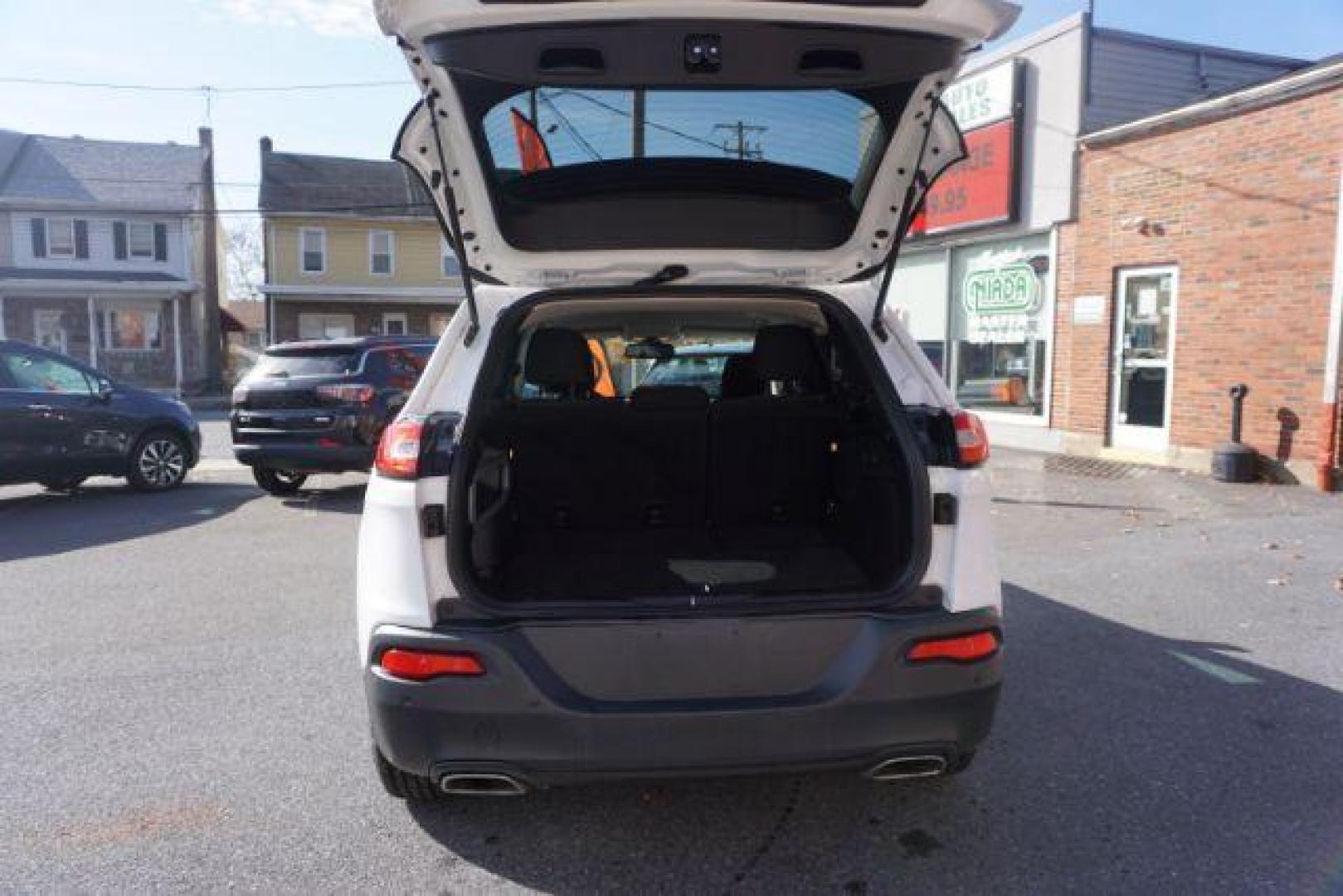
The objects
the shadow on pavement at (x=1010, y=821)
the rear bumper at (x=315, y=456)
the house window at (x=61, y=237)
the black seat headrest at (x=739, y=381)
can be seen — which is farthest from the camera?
the house window at (x=61, y=237)

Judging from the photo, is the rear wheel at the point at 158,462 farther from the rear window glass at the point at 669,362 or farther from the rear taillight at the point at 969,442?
the rear taillight at the point at 969,442

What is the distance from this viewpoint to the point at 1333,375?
8.59 meters

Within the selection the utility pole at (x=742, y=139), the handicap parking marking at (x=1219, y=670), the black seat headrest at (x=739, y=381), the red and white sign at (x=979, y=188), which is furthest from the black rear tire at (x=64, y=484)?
the red and white sign at (x=979, y=188)

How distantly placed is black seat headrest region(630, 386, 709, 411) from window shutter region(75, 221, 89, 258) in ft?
107

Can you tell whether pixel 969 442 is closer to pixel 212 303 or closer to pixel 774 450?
pixel 774 450

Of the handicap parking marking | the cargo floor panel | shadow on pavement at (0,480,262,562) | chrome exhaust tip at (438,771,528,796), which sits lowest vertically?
shadow on pavement at (0,480,262,562)

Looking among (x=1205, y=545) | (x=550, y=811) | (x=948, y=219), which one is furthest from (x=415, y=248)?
(x=550, y=811)

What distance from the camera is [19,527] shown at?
800 centimetres

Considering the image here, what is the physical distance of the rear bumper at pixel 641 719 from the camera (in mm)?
2459

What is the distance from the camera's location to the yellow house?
30922mm

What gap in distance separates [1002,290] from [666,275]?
10.7m

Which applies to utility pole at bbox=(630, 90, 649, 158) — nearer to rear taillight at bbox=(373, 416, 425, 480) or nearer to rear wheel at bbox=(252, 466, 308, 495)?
rear taillight at bbox=(373, 416, 425, 480)

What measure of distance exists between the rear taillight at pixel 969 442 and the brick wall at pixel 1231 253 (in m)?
7.75

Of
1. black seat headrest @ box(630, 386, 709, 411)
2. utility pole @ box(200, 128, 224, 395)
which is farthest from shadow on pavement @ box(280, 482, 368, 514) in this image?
utility pole @ box(200, 128, 224, 395)
